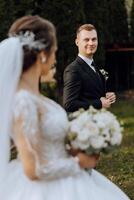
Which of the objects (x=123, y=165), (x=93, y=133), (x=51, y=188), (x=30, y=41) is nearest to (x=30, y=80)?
(x=30, y=41)

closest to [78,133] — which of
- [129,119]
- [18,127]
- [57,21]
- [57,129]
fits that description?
[57,129]

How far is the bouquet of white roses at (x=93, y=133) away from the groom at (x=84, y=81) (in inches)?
82.3

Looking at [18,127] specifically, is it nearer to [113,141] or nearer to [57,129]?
[57,129]

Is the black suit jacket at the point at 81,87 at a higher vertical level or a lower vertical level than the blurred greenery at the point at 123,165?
higher

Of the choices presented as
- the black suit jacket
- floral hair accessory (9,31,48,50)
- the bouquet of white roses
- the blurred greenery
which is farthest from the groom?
floral hair accessory (9,31,48,50)

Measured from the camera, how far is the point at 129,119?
14.1m

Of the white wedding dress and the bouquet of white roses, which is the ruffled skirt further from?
the bouquet of white roses

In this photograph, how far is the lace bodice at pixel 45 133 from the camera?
333 cm

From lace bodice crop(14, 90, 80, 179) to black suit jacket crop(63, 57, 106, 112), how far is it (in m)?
2.12

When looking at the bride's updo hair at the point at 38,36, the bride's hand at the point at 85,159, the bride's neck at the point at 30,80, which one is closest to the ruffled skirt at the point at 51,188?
the bride's hand at the point at 85,159

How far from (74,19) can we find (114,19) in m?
4.50

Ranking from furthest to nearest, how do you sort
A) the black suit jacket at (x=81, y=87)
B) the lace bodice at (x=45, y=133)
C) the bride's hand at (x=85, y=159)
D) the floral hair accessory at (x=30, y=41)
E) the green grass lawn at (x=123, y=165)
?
the green grass lawn at (x=123, y=165) < the black suit jacket at (x=81, y=87) < the bride's hand at (x=85, y=159) < the floral hair accessory at (x=30, y=41) < the lace bodice at (x=45, y=133)

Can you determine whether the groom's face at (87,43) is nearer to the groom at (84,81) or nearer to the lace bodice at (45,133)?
the groom at (84,81)

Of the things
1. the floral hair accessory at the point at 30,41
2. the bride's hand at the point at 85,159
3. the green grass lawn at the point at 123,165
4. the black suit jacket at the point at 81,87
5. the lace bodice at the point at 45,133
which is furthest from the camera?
the green grass lawn at the point at 123,165
